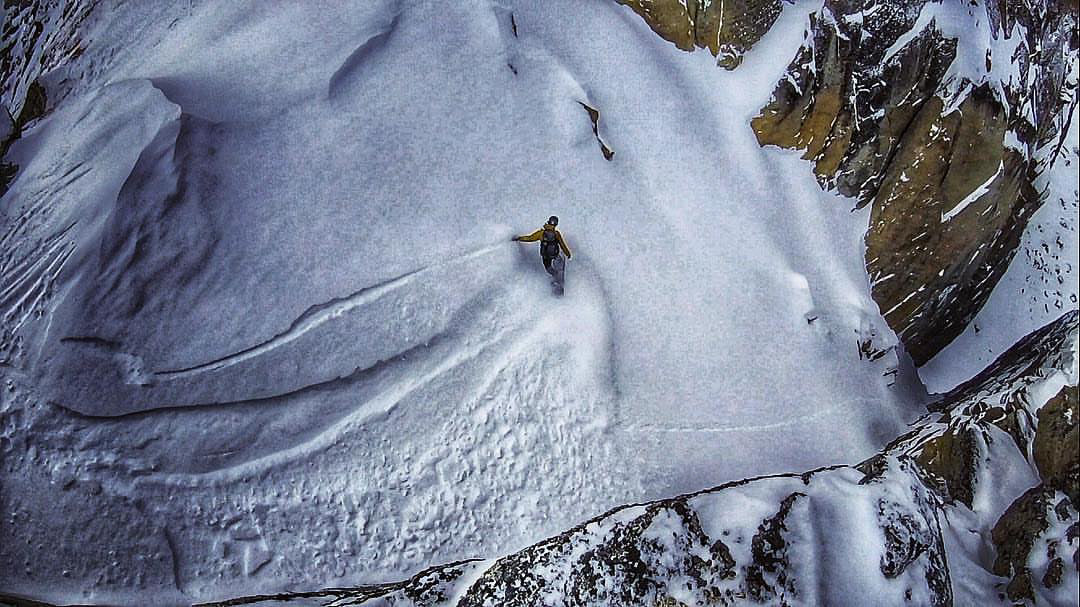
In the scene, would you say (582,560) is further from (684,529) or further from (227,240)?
(227,240)

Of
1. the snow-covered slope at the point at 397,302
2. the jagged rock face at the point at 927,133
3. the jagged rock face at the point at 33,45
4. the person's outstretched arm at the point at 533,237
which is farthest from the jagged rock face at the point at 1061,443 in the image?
the jagged rock face at the point at 33,45

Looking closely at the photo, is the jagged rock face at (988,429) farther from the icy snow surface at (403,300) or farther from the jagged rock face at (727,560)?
the icy snow surface at (403,300)

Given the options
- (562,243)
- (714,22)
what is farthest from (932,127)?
(562,243)

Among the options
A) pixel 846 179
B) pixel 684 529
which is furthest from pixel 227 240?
pixel 846 179

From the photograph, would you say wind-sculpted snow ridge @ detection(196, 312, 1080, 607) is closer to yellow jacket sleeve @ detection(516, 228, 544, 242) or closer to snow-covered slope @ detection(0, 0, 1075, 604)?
snow-covered slope @ detection(0, 0, 1075, 604)

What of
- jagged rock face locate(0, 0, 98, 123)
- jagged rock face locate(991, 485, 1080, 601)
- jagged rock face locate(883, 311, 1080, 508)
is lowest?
jagged rock face locate(991, 485, 1080, 601)

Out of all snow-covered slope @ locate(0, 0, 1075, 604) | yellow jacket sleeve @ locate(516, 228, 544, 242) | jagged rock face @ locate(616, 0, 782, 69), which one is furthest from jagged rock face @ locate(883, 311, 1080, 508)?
jagged rock face @ locate(616, 0, 782, 69)
